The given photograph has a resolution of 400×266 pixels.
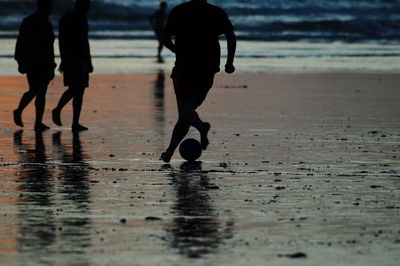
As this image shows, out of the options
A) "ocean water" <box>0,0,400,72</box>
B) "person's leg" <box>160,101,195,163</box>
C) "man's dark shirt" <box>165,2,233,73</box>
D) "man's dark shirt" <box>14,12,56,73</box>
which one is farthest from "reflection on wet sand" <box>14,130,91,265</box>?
"ocean water" <box>0,0,400,72</box>

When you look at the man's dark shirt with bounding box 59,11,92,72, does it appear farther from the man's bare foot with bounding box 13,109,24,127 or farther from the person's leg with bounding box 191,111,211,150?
the person's leg with bounding box 191,111,211,150

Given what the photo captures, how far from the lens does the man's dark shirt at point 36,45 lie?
17.6 meters

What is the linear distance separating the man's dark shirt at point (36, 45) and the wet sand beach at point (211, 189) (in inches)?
35.7

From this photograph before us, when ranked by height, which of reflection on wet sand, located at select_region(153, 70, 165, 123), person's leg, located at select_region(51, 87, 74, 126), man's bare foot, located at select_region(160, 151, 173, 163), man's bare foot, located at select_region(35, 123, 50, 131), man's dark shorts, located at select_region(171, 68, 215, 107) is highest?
man's dark shorts, located at select_region(171, 68, 215, 107)

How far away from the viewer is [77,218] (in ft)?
30.9

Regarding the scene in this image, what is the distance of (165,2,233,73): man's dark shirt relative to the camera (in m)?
13.3

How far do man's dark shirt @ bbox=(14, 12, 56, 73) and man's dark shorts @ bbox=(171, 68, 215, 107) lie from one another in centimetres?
464

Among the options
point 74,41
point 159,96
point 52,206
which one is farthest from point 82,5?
point 52,206

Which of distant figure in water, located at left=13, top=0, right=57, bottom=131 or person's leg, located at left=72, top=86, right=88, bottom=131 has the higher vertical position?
distant figure in water, located at left=13, top=0, right=57, bottom=131

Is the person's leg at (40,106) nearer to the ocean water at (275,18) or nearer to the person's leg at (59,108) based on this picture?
the person's leg at (59,108)

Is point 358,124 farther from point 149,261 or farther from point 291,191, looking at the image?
point 149,261

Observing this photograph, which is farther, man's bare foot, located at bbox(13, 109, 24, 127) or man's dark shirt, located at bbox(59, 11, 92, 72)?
man's bare foot, located at bbox(13, 109, 24, 127)

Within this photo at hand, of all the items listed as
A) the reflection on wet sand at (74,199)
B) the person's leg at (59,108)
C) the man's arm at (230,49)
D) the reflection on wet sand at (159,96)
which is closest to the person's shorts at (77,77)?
the person's leg at (59,108)

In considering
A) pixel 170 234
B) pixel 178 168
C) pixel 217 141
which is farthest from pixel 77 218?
pixel 217 141
